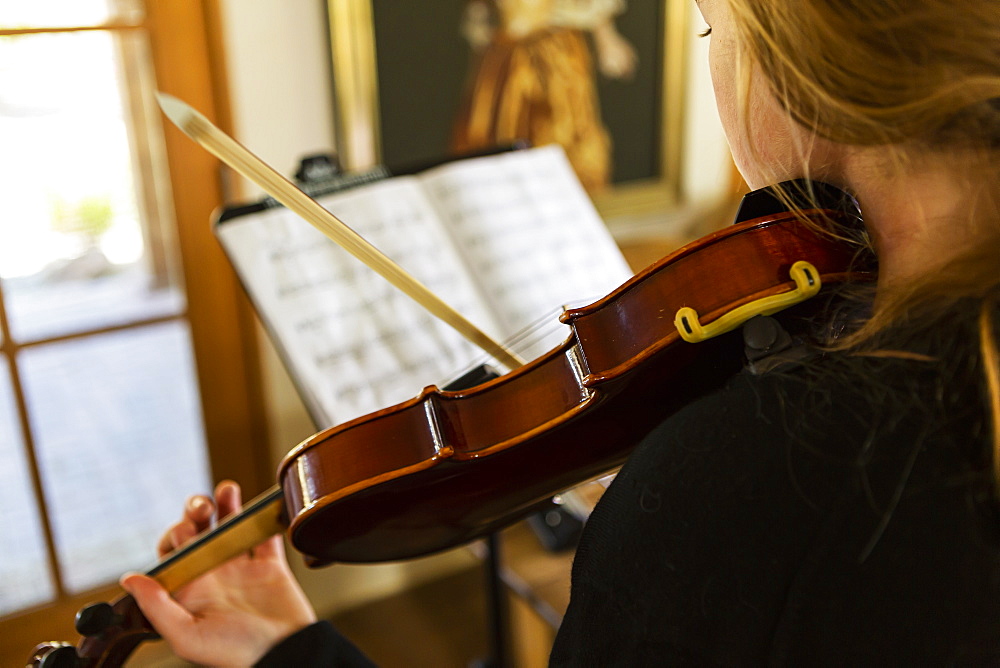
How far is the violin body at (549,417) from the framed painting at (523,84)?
0.79 meters

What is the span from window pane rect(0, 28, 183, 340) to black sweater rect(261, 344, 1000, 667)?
51.8 inches

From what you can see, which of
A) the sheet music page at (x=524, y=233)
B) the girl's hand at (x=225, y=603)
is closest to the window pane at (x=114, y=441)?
the sheet music page at (x=524, y=233)

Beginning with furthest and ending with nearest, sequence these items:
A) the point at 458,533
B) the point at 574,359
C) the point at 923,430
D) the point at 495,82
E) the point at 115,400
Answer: the point at 495,82 → the point at 115,400 → the point at 458,533 → the point at 574,359 → the point at 923,430

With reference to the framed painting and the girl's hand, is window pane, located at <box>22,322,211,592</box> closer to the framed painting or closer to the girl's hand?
the framed painting

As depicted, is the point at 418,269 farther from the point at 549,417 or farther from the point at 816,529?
the point at 816,529

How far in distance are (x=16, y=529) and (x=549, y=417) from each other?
4.42ft

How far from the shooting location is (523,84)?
1759mm

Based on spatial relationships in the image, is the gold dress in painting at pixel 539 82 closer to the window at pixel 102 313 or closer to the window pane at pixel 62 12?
the window at pixel 102 313

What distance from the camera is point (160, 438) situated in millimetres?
1667

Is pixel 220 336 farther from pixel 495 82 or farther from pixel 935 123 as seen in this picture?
pixel 935 123

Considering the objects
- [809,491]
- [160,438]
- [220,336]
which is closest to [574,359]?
[809,491]

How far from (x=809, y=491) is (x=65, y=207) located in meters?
1.42

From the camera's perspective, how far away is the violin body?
21.6 inches

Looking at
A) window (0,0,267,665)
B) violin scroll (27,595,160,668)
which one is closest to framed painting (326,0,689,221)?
window (0,0,267,665)
